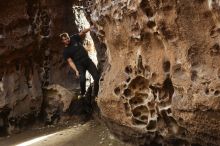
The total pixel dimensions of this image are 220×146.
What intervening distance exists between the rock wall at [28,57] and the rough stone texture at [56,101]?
0.16m

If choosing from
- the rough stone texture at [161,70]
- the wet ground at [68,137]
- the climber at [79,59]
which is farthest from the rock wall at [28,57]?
the rough stone texture at [161,70]

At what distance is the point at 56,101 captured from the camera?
8.49m

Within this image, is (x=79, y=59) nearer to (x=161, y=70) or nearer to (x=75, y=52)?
(x=75, y=52)

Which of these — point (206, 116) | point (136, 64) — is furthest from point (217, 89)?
point (136, 64)

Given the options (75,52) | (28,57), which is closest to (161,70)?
(75,52)

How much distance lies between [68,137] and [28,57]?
2774 millimetres

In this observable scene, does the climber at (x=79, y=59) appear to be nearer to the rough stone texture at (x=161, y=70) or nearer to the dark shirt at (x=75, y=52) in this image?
the dark shirt at (x=75, y=52)

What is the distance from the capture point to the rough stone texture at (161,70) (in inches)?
159

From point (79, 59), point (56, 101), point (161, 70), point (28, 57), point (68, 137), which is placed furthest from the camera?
point (28, 57)

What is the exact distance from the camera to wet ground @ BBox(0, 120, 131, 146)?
237 inches

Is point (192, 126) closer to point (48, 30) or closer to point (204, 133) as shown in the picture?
point (204, 133)

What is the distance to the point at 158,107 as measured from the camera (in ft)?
15.9

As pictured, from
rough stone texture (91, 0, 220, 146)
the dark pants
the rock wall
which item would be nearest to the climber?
the dark pants

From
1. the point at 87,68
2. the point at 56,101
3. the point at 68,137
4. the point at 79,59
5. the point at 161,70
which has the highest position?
the point at 79,59
